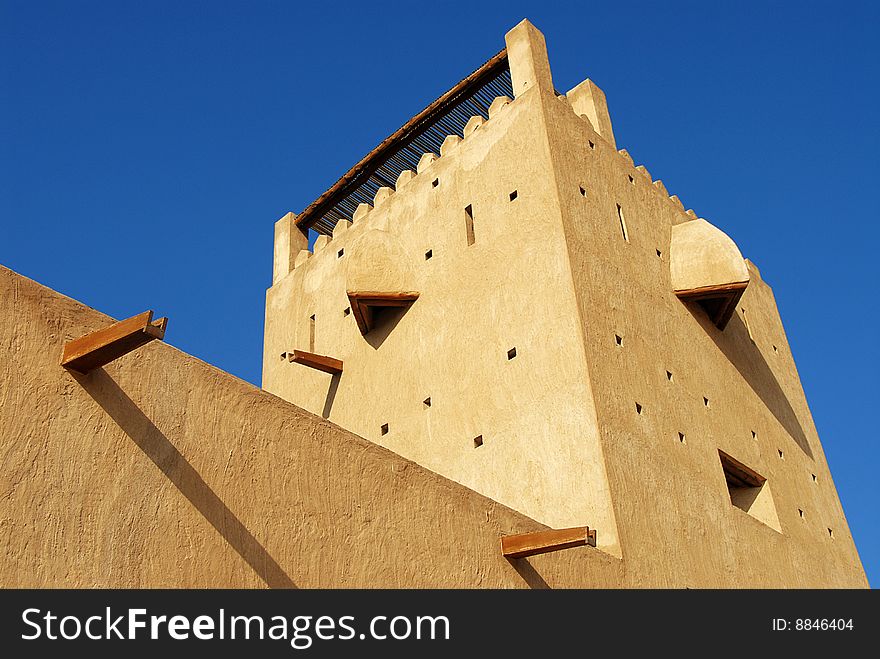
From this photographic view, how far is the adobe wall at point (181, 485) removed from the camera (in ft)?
12.8

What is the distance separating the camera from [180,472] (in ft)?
14.5

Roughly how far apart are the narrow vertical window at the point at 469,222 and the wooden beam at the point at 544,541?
440 cm

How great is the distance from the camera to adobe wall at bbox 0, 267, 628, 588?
3900 mm

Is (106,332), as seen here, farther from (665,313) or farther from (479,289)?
(665,313)

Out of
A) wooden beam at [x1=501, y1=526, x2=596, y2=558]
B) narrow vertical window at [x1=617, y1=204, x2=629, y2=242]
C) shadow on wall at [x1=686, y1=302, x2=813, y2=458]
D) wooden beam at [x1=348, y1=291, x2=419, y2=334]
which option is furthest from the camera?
shadow on wall at [x1=686, y1=302, x2=813, y2=458]

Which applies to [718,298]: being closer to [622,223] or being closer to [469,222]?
[622,223]

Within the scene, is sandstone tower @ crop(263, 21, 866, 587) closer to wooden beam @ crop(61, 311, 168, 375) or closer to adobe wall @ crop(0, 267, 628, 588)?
adobe wall @ crop(0, 267, 628, 588)

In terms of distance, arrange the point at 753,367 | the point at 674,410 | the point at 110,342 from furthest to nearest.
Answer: the point at 753,367 < the point at 674,410 < the point at 110,342

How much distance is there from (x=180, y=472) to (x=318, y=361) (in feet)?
20.1

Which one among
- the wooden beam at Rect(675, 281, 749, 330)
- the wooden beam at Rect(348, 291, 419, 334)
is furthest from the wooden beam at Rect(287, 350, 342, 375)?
the wooden beam at Rect(675, 281, 749, 330)

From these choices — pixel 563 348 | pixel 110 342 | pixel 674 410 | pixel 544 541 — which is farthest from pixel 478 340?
pixel 110 342

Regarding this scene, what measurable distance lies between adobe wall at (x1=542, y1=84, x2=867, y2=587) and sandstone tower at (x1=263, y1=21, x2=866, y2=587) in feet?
0.09
